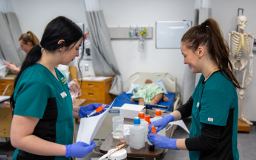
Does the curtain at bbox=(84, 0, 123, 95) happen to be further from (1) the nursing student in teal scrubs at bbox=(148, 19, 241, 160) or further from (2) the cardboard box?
(1) the nursing student in teal scrubs at bbox=(148, 19, 241, 160)

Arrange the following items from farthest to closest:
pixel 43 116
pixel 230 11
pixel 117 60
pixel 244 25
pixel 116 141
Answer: pixel 117 60
pixel 230 11
pixel 244 25
pixel 116 141
pixel 43 116

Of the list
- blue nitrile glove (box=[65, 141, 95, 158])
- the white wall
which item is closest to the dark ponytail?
blue nitrile glove (box=[65, 141, 95, 158])

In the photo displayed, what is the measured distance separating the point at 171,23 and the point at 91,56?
1.76 metres

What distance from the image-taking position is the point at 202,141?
1.01 m

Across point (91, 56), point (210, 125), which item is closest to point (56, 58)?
point (210, 125)

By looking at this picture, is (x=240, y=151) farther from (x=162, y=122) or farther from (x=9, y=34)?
(x=9, y=34)

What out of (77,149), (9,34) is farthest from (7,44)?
(77,149)

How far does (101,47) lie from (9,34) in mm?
2020

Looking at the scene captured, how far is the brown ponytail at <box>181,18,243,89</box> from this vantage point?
1.05m

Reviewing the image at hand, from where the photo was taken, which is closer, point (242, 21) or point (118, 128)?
point (118, 128)

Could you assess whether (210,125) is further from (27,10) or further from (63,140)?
(27,10)

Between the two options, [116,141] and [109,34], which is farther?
[109,34]

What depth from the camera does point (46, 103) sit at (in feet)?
3.13

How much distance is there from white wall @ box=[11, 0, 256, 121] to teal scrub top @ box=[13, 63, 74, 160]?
3.21m
